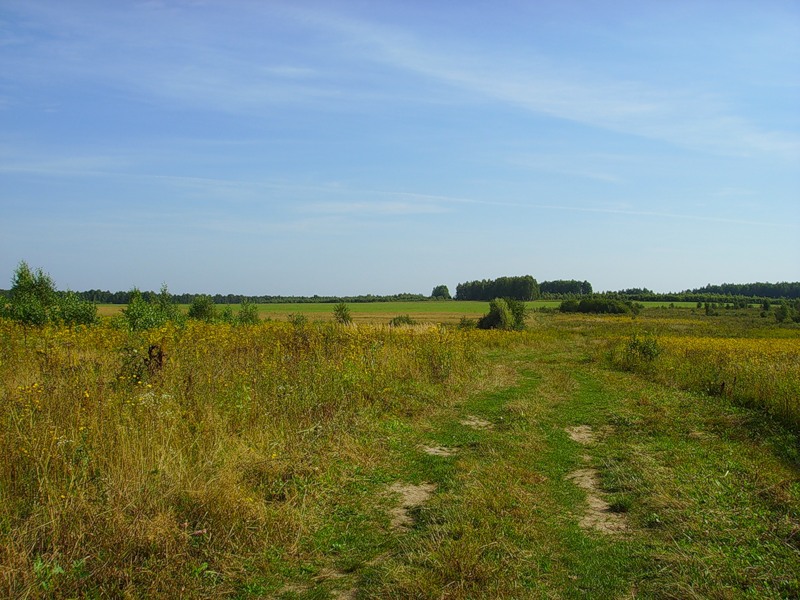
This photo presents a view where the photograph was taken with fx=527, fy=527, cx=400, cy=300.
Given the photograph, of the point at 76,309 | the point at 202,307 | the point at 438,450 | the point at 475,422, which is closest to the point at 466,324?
the point at 202,307

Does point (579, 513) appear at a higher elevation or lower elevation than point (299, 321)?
lower

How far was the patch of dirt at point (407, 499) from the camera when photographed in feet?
17.4

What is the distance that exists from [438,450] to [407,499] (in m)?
2.26

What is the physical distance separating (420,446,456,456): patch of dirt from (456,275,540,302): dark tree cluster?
98.4 m

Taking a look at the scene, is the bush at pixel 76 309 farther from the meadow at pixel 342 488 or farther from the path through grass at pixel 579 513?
the path through grass at pixel 579 513

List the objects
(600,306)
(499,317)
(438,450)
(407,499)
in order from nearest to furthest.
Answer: (407,499) < (438,450) < (499,317) < (600,306)

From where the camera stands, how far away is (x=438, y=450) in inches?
322

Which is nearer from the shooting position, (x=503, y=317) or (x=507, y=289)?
(x=503, y=317)

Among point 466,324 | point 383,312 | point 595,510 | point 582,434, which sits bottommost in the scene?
point 582,434

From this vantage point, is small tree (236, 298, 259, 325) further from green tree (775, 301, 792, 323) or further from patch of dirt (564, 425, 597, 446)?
green tree (775, 301, 792, 323)

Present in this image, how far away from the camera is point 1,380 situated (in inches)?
289

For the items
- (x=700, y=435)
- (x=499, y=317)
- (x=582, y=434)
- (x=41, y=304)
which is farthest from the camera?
(x=499, y=317)

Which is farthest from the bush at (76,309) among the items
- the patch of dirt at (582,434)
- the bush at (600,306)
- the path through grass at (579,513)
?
the bush at (600,306)

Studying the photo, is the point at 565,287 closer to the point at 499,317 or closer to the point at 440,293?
the point at 440,293
